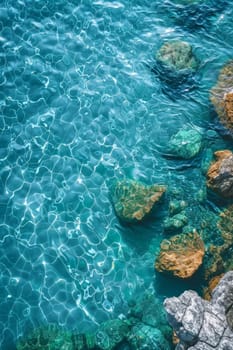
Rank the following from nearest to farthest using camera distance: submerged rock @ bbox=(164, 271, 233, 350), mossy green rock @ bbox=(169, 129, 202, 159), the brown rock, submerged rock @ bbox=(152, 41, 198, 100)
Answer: submerged rock @ bbox=(164, 271, 233, 350) → the brown rock → mossy green rock @ bbox=(169, 129, 202, 159) → submerged rock @ bbox=(152, 41, 198, 100)

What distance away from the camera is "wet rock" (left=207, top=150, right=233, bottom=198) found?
363 inches

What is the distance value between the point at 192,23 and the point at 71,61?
178 inches

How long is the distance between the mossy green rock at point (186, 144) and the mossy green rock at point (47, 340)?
536cm

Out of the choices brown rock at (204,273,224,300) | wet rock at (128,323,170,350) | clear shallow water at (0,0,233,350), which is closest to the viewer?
wet rock at (128,323,170,350)

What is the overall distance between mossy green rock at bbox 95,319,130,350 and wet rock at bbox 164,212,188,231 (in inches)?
96.9

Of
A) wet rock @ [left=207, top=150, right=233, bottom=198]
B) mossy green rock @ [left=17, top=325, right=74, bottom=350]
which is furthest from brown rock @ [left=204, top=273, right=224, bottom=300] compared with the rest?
mossy green rock @ [left=17, top=325, right=74, bottom=350]

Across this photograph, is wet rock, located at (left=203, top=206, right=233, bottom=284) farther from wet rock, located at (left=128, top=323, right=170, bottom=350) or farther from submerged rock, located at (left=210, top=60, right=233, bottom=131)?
submerged rock, located at (left=210, top=60, right=233, bottom=131)

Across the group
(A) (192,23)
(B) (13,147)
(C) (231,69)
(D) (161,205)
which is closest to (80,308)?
(D) (161,205)

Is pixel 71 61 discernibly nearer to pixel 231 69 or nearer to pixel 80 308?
pixel 231 69

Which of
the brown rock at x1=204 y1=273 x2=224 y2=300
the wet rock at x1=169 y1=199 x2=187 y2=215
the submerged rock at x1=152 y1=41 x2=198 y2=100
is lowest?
the brown rock at x1=204 y1=273 x2=224 y2=300

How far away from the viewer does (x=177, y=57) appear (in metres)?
11.6

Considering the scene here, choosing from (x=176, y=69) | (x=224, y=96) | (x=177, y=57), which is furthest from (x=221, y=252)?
(x=177, y=57)

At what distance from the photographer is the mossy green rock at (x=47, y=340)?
7914 millimetres

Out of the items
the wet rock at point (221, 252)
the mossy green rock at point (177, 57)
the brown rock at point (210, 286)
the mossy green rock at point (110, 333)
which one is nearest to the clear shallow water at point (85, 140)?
the mossy green rock at point (110, 333)
